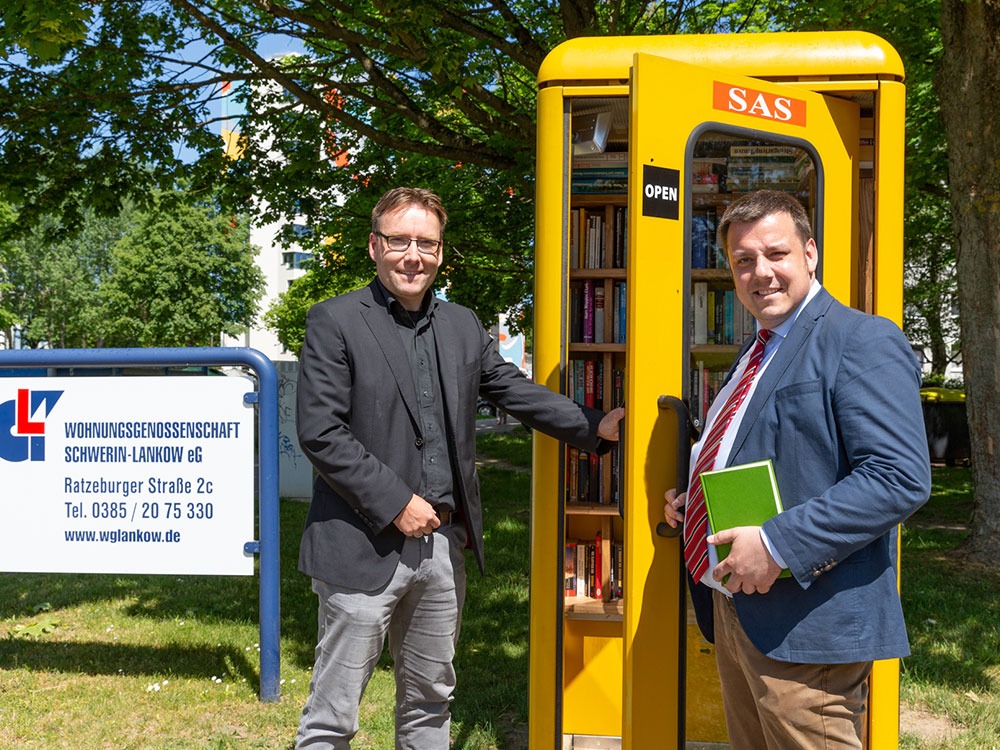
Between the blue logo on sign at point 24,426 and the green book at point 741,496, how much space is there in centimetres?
411

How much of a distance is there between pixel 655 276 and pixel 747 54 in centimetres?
112

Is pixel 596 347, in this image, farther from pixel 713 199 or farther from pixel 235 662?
pixel 235 662

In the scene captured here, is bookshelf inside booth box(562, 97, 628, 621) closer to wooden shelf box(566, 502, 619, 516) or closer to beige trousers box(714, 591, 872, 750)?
wooden shelf box(566, 502, 619, 516)

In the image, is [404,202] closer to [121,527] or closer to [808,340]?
[808,340]

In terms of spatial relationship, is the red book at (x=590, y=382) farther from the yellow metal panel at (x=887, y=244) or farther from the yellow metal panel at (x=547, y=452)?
the yellow metal panel at (x=887, y=244)

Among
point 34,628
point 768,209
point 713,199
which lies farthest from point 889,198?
point 34,628

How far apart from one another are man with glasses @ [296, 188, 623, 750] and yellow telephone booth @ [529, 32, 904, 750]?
48 centimetres

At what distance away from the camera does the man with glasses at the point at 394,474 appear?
277 cm

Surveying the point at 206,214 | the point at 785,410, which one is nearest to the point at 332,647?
the point at 785,410

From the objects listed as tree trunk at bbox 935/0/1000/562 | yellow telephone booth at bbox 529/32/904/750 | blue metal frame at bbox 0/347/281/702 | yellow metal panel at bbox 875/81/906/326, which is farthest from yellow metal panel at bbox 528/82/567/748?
tree trunk at bbox 935/0/1000/562

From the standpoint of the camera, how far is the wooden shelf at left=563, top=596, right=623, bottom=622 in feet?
12.2

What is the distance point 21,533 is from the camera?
4.96m

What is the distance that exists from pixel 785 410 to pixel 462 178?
34.6ft

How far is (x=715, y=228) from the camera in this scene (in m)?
3.88
